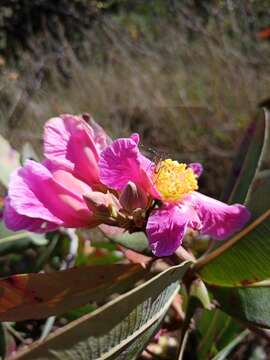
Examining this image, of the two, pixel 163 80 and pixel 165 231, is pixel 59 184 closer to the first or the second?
pixel 165 231

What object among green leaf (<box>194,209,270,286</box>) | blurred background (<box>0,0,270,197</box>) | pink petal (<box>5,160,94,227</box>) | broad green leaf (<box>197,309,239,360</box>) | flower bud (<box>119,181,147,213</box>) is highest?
flower bud (<box>119,181,147,213</box>)

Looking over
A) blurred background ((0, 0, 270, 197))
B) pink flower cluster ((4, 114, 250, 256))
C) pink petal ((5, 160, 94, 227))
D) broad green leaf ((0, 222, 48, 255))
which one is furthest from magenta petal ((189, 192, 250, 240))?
blurred background ((0, 0, 270, 197))

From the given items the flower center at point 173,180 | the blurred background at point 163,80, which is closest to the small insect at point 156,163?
the flower center at point 173,180

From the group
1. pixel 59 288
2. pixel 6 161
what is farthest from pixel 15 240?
pixel 59 288

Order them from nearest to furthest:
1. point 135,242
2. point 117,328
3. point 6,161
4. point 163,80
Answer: point 117,328, point 135,242, point 6,161, point 163,80

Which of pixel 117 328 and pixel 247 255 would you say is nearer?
pixel 117 328

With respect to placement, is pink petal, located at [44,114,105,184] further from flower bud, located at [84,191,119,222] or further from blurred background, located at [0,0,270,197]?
blurred background, located at [0,0,270,197]

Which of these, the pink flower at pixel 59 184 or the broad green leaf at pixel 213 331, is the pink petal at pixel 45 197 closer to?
the pink flower at pixel 59 184
